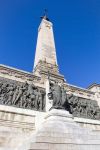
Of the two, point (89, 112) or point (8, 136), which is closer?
point (8, 136)

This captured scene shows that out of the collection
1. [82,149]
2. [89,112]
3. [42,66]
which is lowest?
[82,149]

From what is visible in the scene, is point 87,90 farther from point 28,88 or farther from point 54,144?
point 54,144

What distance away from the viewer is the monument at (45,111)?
6159 mm

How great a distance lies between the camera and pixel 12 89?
9688mm

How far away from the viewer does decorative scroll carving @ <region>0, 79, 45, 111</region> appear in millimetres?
9281

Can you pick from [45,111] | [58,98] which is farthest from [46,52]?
[45,111]

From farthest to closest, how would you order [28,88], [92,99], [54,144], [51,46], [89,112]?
[51,46] < [92,99] < [89,112] < [28,88] < [54,144]

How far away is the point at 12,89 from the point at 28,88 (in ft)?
3.36

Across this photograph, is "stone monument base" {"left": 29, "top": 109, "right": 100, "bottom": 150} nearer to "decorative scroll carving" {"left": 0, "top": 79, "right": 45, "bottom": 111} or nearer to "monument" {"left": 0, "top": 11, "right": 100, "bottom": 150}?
"monument" {"left": 0, "top": 11, "right": 100, "bottom": 150}

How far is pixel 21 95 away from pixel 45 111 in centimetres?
168

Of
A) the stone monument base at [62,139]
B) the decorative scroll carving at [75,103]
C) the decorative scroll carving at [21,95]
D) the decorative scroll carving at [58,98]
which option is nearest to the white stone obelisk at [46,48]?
the decorative scroll carving at [75,103]

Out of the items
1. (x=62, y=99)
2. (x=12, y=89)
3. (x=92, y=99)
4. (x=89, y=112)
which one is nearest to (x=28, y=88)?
(x=12, y=89)

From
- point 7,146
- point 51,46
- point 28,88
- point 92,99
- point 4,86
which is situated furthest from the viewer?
point 51,46

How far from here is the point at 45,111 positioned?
32.3ft
